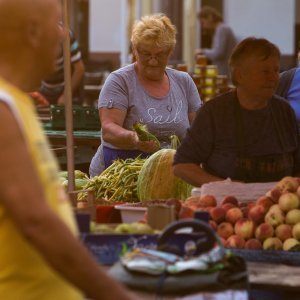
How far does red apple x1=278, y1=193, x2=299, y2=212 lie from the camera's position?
4.94 m

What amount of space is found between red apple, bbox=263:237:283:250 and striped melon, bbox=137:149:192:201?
4.89 feet

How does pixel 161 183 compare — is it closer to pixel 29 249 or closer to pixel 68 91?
pixel 68 91

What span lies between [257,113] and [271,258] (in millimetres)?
961

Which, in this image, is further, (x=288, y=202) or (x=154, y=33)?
(x=154, y=33)

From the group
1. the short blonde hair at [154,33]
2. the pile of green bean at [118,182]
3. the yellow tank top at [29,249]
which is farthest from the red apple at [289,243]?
the short blonde hair at [154,33]

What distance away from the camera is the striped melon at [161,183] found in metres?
6.31

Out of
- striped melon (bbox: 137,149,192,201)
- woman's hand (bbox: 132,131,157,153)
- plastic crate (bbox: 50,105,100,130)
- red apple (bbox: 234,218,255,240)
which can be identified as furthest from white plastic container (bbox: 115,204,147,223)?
plastic crate (bbox: 50,105,100,130)

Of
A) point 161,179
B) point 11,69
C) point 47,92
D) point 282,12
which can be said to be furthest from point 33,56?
point 282,12

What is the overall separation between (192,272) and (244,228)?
5.25 ft

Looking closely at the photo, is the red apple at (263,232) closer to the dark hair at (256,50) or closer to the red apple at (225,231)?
the red apple at (225,231)

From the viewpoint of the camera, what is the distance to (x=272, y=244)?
15.8 feet

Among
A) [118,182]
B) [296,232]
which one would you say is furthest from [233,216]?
[118,182]

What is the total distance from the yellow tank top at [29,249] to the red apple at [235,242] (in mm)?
2039

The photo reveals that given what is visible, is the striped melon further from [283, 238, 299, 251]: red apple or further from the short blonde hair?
[283, 238, 299, 251]: red apple
